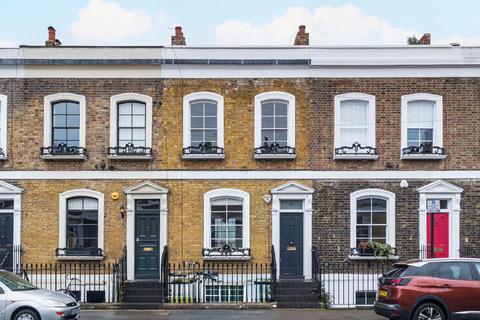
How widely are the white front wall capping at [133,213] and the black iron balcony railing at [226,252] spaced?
1.34 meters

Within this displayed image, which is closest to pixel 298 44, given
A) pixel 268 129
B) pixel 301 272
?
pixel 268 129

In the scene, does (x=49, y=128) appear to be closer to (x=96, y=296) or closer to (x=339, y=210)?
Answer: (x=96, y=296)

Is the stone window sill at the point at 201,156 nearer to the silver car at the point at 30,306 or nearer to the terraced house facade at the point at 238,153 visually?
the terraced house facade at the point at 238,153

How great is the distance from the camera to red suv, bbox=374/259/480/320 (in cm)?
1766

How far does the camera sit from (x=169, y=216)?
24578mm

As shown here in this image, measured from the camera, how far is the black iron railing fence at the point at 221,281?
2386 cm

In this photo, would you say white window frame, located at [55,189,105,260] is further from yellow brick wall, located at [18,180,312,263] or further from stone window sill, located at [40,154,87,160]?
stone window sill, located at [40,154,87,160]

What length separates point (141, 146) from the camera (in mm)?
24734

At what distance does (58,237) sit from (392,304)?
37.2ft

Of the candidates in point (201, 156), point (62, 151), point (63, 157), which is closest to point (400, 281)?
point (201, 156)

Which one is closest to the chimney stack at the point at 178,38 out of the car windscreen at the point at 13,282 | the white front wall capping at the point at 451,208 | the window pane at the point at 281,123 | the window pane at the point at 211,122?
the window pane at the point at 211,122

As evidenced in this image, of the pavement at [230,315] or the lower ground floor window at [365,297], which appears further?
the lower ground floor window at [365,297]

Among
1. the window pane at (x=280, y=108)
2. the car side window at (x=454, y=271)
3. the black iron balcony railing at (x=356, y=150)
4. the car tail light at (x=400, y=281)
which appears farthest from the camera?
the window pane at (x=280, y=108)

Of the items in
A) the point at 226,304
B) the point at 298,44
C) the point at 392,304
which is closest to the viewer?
the point at 392,304
